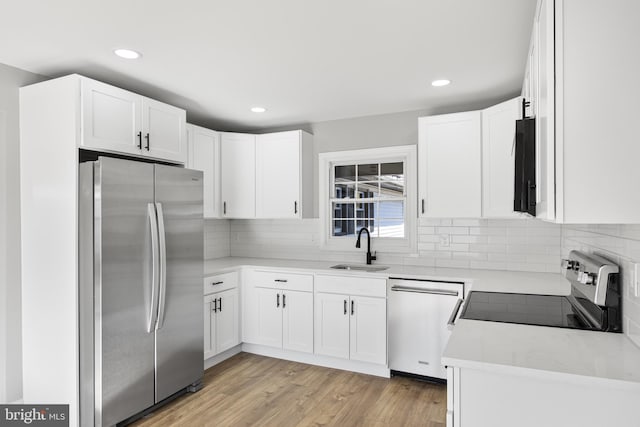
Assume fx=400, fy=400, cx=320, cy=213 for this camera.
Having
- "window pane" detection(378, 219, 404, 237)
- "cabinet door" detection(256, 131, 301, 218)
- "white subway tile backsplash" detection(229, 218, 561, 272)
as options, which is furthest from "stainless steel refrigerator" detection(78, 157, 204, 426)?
"window pane" detection(378, 219, 404, 237)

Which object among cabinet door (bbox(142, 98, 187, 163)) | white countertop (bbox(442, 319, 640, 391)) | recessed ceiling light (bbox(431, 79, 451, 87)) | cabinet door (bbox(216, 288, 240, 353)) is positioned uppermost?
recessed ceiling light (bbox(431, 79, 451, 87))

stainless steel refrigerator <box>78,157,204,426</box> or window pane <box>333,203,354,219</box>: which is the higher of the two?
window pane <box>333,203,354,219</box>

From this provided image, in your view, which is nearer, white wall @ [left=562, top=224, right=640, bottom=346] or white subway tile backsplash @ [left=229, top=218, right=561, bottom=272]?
white wall @ [left=562, top=224, right=640, bottom=346]

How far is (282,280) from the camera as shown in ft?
12.9

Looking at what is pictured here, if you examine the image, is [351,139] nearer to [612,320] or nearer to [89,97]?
[89,97]

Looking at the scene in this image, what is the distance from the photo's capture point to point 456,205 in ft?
11.5

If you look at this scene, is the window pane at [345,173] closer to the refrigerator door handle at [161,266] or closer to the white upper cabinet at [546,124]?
the refrigerator door handle at [161,266]

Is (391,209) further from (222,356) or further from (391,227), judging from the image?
(222,356)

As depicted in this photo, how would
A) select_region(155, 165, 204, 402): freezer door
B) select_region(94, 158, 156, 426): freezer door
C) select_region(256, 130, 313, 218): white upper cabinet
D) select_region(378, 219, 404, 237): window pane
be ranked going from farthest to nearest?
select_region(256, 130, 313, 218): white upper cabinet < select_region(378, 219, 404, 237): window pane < select_region(155, 165, 204, 402): freezer door < select_region(94, 158, 156, 426): freezer door

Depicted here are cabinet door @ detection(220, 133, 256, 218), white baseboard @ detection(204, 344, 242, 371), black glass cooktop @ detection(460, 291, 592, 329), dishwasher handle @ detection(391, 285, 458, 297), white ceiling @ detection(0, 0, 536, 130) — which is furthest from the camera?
cabinet door @ detection(220, 133, 256, 218)

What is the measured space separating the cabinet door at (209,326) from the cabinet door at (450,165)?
2.10m

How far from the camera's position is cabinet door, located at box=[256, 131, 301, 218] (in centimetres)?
428

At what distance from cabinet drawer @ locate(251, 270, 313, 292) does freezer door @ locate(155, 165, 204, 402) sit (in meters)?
0.87

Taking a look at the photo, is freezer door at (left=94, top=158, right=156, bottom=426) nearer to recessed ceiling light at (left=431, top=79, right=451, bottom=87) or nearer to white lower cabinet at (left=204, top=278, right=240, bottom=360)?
white lower cabinet at (left=204, top=278, right=240, bottom=360)
